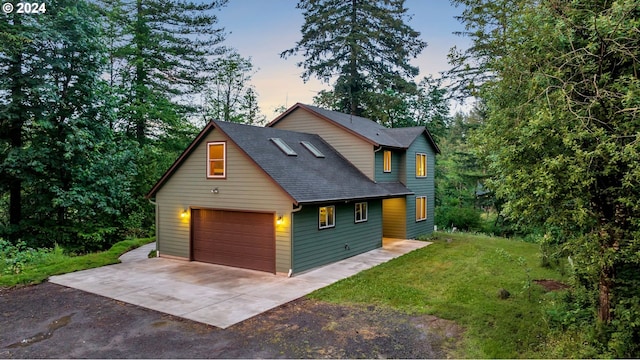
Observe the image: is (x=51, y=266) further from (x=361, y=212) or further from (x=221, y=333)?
(x=361, y=212)

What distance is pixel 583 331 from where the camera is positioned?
5.71 metres

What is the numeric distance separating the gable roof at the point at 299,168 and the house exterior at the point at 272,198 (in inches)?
1.9

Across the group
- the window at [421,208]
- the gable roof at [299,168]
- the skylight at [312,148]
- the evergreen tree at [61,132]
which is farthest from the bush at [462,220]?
the evergreen tree at [61,132]

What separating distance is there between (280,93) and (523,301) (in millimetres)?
23409

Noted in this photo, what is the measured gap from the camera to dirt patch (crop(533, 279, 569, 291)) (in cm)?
904

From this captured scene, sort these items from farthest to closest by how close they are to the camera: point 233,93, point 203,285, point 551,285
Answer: point 233,93 → point 203,285 → point 551,285

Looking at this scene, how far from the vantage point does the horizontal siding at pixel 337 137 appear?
50.3ft

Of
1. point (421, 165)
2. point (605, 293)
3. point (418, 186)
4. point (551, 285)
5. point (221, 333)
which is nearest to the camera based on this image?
point (605, 293)

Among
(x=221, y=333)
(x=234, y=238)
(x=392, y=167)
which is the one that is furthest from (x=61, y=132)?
(x=392, y=167)

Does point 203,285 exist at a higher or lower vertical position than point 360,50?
lower

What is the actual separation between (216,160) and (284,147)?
8.15 feet

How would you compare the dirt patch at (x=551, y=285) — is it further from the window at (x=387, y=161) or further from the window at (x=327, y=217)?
the window at (x=387, y=161)

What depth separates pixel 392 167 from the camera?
54.3ft

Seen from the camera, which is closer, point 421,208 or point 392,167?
point 392,167
